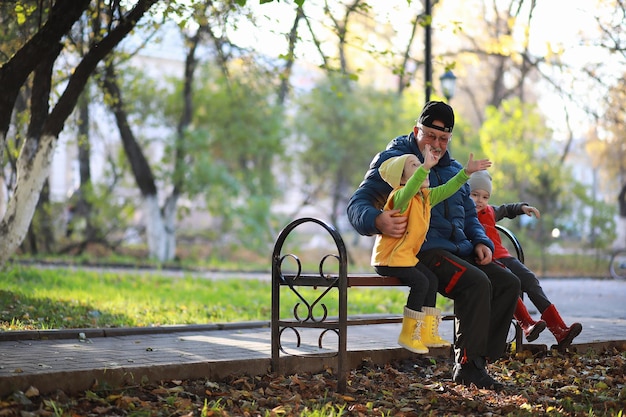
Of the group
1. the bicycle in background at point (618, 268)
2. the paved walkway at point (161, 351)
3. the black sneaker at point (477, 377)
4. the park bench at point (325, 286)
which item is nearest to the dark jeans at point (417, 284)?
the park bench at point (325, 286)

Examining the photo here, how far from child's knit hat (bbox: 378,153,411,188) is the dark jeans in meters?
0.55

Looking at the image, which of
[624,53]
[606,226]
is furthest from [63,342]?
[606,226]

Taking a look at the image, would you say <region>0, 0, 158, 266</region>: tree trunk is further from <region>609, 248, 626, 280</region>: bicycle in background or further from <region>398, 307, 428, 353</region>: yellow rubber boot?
<region>609, 248, 626, 280</region>: bicycle in background

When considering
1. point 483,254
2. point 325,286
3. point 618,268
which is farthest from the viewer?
point 618,268

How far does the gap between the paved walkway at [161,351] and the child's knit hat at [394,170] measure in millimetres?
1550

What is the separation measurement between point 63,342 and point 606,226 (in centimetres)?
2502

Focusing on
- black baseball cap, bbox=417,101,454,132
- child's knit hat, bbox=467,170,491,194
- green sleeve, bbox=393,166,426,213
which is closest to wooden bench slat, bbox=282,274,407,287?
green sleeve, bbox=393,166,426,213

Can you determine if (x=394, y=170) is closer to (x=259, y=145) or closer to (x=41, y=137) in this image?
(x=41, y=137)

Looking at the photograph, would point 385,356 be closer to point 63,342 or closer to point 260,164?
point 63,342

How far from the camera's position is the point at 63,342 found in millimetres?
Result: 6707

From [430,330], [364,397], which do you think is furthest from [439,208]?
[364,397]

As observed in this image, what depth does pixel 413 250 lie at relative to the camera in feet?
17.7

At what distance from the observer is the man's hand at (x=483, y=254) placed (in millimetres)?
5828

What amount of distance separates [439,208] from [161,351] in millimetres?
2341
